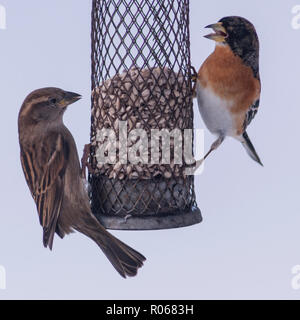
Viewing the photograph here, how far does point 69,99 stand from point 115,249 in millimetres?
1025

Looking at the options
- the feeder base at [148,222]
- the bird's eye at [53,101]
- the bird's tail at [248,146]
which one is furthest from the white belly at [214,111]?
the bird's eye at [53,101]

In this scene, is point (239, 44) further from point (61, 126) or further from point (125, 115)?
point (61, 126)

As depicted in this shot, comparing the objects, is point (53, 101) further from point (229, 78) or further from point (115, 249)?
point (229, 78)

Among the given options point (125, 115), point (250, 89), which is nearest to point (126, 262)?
point (125, 115)

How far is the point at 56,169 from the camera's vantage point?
377cm

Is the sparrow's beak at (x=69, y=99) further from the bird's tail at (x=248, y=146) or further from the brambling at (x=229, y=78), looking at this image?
the bird's tail at (x=248, y=146)

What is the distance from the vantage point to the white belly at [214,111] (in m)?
3.85

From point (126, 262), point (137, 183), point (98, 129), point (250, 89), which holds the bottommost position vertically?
point (126, 262)

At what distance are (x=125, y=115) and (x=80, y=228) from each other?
0.83 metres

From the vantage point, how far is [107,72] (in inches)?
145

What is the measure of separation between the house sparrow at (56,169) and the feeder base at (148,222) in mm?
92

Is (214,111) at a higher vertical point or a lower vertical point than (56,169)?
higher

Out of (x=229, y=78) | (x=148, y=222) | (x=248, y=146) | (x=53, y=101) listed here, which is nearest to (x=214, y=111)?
(x=229, y=78)

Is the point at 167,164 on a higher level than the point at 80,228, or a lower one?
higher
